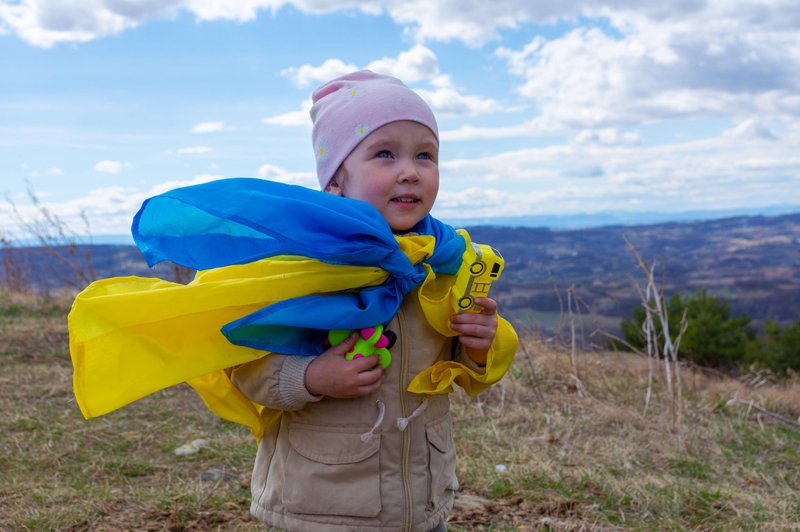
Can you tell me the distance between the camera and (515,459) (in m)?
3.90

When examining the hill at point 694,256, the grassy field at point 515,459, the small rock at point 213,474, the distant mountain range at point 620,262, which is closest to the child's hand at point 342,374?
the grassy field at point 515,459

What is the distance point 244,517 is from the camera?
311 cm

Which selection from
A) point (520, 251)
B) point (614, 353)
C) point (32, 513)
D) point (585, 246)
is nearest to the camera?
point (32, 513)

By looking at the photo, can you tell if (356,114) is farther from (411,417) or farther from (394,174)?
(411,417)

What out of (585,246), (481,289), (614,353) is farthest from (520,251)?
(481,289)

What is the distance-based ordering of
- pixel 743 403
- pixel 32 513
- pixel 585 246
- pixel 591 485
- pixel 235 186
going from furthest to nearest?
pixel 585 246
pixel 743 403
pixel 591 485
pixel 32 513
pixel 235 186

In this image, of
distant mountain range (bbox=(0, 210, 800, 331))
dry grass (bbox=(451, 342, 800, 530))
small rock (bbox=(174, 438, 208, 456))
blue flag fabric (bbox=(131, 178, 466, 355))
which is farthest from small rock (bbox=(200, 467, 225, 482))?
distant mountain range (bbox=(0, 210, 800, 331))

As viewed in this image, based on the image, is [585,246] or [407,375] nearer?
[407,375]

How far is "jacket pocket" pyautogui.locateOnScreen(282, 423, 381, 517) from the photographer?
1796 mm

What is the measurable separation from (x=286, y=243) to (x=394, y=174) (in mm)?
315

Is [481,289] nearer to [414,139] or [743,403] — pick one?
[414,139]

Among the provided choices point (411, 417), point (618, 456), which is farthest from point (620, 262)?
point (411, 417)

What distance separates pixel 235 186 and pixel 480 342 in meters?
0.70

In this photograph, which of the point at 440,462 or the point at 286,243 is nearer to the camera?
the point at 286,243
